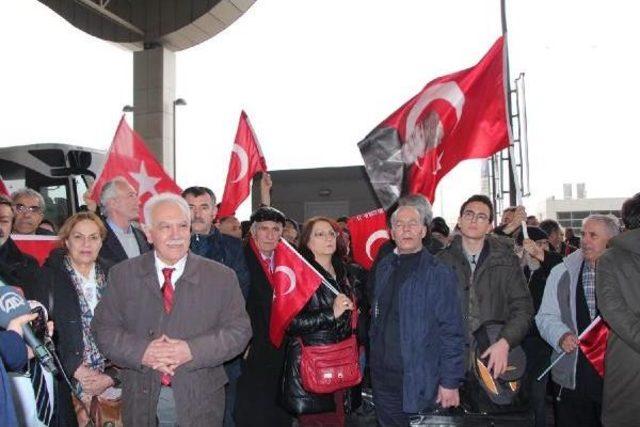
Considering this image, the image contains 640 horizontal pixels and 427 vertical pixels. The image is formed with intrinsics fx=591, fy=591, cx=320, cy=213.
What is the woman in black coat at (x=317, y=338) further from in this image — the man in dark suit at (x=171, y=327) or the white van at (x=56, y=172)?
the white van at (x=56, y=172)

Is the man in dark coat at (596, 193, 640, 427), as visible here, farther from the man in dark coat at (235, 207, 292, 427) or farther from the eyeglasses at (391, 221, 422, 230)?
the man in dark coat at (235, 207, 292, 427)

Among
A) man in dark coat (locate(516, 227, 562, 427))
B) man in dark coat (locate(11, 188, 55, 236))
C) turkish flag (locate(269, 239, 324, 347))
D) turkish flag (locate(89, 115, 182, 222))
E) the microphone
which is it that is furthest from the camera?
turkish flag (locate(89, 115, 182, 222))

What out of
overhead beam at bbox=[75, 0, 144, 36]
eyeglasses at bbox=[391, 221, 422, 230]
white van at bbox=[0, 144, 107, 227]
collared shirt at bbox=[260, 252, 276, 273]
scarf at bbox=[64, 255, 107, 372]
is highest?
overhead beam at bbox=[75, 0, 144, 36]

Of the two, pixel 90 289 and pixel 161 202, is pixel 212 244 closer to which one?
pixel 90 289

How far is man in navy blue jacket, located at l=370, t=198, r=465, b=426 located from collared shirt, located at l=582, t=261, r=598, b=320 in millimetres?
1293

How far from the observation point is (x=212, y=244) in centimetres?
493

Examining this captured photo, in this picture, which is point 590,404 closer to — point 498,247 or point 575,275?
point 575,275

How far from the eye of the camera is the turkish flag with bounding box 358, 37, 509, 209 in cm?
523

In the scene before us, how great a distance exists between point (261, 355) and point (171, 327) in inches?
75.6

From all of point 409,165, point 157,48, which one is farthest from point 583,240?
point 157,48

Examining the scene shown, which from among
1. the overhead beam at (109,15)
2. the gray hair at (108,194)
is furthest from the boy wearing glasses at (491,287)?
the overhead beam at (109,15)

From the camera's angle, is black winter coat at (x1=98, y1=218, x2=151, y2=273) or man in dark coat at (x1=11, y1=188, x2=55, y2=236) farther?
man in dark coat at (x1=11, y1=188, x2=55, y2=236)

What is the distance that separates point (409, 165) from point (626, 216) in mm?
1983

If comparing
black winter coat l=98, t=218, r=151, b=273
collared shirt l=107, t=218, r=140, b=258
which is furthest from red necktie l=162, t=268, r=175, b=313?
collared shirt l=107, t=218, r=140, b=258
